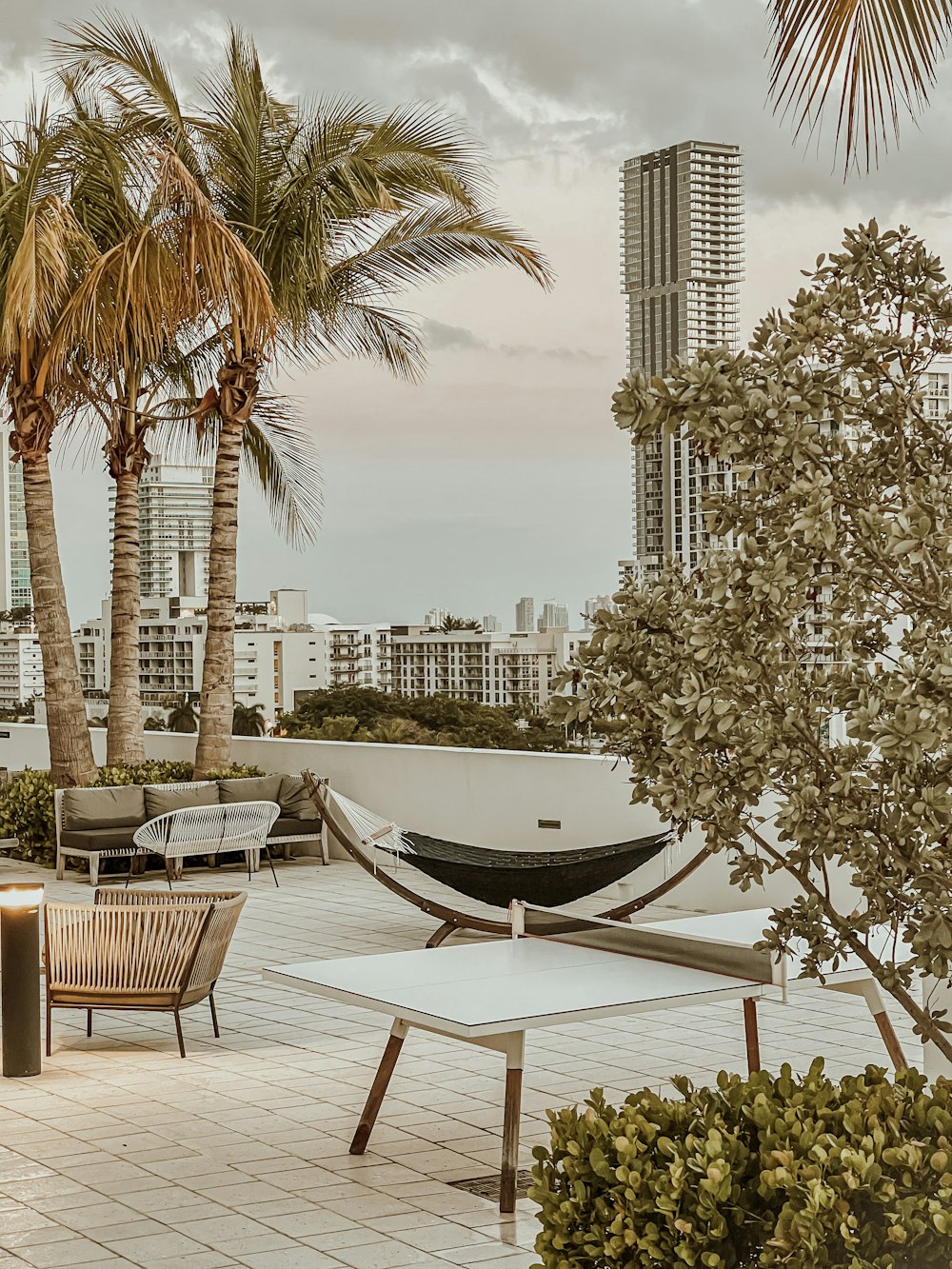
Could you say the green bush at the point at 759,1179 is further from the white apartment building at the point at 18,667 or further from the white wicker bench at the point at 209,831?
the white apartment building at the point at 18,667

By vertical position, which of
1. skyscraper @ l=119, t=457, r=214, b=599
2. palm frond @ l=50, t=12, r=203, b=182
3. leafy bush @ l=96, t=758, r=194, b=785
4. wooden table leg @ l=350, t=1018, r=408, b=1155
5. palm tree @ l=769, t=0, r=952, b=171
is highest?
palm frond @ l=50, t=12, r=203, b=182

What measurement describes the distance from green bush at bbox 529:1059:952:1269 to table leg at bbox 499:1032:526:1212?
58.8 inches

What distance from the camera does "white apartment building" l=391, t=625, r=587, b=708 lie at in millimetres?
18406

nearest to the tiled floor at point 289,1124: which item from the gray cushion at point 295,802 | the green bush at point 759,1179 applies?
the green bush at point 759,1179

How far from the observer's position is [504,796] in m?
12.0

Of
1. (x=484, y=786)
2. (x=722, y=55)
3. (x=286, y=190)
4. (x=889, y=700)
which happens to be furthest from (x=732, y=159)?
(x=889, y=700)

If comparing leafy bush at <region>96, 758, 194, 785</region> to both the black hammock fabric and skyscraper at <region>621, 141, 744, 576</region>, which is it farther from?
the black hammock fabric

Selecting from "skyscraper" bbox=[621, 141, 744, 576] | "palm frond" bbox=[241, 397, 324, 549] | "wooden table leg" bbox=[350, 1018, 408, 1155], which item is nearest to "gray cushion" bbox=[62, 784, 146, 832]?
"skyscraper" bbox=[621, 141, 744, 576]

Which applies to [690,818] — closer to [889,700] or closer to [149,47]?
[889,700]

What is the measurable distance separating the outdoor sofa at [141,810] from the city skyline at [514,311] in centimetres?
1081

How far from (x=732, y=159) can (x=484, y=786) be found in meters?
10.7

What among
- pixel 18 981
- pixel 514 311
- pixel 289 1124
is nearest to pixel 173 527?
pixel 514 311

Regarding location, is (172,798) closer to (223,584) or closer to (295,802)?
(295,802)

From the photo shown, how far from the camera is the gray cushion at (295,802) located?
42.1 feet
